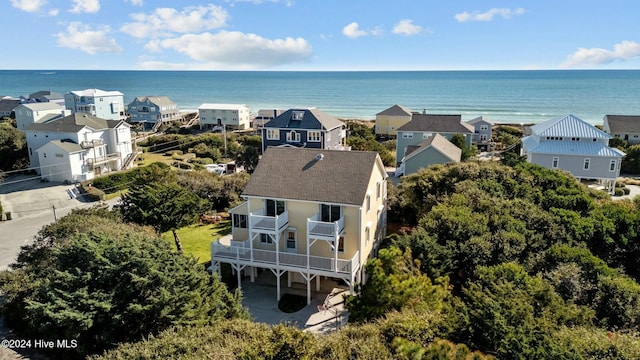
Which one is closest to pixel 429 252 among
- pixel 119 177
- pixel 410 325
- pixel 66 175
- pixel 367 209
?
pixel 367 209

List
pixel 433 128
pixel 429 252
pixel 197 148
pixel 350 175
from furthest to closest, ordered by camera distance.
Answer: pixel 197 148 < pixel 433 128 < pixel 350 175 < pixel 429 252

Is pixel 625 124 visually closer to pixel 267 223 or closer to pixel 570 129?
pixel 570 129

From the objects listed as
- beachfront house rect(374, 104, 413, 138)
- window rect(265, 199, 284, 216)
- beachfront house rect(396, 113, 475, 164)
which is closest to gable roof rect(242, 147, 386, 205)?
window rect(265, 199, 284, 216)

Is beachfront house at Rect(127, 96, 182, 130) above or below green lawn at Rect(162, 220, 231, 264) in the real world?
above

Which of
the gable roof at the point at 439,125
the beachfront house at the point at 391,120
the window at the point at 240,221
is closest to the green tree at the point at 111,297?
the window at the point at 240,221

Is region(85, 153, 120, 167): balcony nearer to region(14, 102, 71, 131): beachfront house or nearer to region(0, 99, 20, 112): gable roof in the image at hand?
region(14, 102, 71, 131): beachfront house

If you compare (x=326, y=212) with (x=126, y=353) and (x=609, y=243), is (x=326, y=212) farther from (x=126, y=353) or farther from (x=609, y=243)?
(x=609, y=243)

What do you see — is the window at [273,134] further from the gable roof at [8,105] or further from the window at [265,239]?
the gable roof at [8,105]
